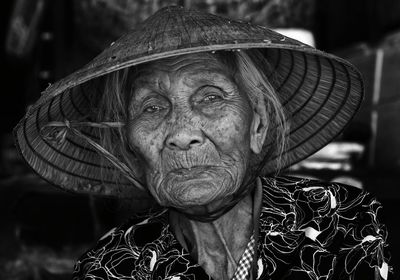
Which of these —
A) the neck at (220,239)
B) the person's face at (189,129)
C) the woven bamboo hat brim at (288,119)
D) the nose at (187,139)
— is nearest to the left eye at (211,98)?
the person's face at (189,129)

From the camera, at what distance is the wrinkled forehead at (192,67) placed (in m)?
2.04

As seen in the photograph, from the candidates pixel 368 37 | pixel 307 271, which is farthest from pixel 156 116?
pixel 368 37

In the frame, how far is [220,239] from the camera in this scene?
216 cm

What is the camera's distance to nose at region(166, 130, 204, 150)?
1935 millimetres

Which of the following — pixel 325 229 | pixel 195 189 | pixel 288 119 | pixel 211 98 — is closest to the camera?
pixel 195 189

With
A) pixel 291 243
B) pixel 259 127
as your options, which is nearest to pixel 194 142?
pixel 259 127

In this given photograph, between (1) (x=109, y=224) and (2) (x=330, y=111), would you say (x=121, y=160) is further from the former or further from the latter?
(1) (x=109, y=224)

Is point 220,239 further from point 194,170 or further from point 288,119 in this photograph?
point 288,119

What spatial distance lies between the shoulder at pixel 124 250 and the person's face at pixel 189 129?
23cm

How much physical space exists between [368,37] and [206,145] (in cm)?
339

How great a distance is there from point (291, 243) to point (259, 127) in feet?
1.09

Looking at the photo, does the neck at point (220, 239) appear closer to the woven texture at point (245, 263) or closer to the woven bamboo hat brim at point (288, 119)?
the woven texture at point (245, 263)

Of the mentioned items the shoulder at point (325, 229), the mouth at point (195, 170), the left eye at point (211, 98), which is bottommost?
the shoulder at point (325, 229)

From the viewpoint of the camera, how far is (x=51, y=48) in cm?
541
